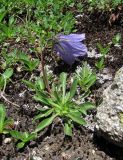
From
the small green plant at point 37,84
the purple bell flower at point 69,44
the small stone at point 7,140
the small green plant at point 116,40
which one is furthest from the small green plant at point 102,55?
the small stone at point 7,140

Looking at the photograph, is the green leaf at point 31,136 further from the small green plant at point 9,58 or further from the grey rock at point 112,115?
the small green plant at point 9,58

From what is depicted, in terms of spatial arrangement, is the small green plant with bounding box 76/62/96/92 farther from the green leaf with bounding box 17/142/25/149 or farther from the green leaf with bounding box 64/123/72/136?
the green leaf with bounding box 17/142/25/149

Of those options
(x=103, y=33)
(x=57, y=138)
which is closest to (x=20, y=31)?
(x=103, y=33)

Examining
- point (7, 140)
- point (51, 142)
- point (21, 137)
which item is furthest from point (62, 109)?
point (7, 140)

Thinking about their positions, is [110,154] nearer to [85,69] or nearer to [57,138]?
[57,138]

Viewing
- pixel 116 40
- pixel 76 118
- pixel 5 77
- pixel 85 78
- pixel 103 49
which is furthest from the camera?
pixel 116 40

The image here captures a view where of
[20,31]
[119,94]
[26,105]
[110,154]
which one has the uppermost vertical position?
[20,31]

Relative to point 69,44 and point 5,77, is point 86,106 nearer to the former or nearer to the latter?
point 69,44
